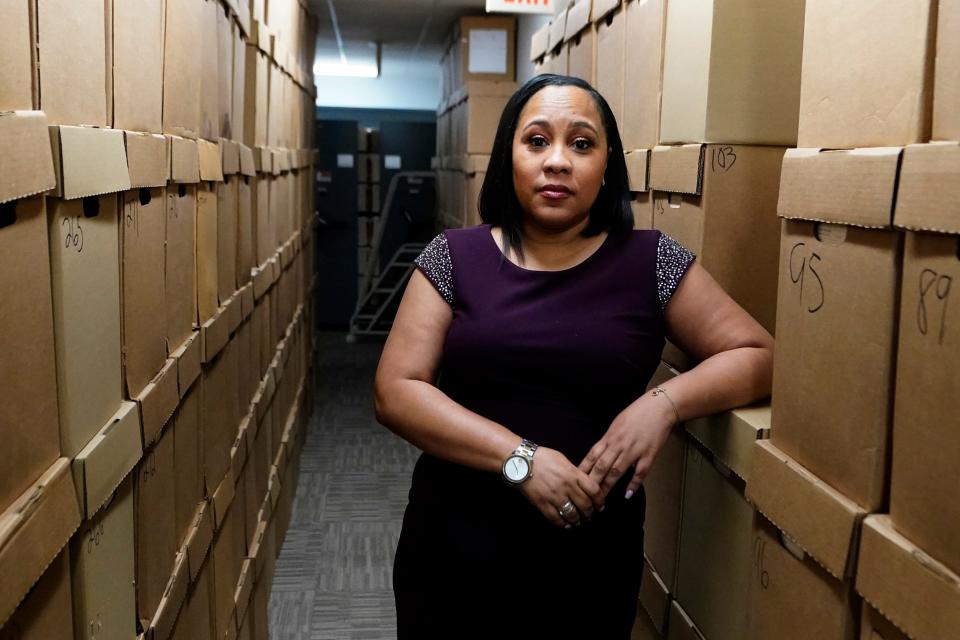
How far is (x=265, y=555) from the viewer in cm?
261

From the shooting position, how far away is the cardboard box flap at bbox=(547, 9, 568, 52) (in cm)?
231

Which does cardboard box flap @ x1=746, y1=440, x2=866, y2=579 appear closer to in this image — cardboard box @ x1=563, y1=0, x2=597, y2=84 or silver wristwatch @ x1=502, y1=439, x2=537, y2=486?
silver wristwatch @ x1=502, y1=439, x2=537, y2=486

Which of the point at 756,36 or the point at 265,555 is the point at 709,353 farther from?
the point at 265,555

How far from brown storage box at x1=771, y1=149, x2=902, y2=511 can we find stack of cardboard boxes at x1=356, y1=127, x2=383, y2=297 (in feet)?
20.4

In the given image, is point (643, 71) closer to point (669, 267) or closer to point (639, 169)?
point (639, 169)

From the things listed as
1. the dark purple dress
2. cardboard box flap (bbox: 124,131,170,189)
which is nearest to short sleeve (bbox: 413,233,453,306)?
the dark purple dress

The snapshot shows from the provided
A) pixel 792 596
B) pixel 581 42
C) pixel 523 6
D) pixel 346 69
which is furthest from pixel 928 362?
pixel 346 69

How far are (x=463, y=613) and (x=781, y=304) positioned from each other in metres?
0.59

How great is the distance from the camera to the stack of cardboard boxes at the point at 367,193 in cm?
715

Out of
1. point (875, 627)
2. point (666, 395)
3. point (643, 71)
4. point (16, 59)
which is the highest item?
point (643, 71)

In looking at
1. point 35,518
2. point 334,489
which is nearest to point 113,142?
point 35,518

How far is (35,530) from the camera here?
0.78 m

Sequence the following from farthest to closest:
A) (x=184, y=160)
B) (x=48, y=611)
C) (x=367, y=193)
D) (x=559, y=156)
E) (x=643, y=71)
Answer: (x=367, y=193), (x=643, y=71), (x=184, y=160), (x=559, y=156), (x=48, y=611)

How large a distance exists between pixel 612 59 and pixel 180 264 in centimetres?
94
